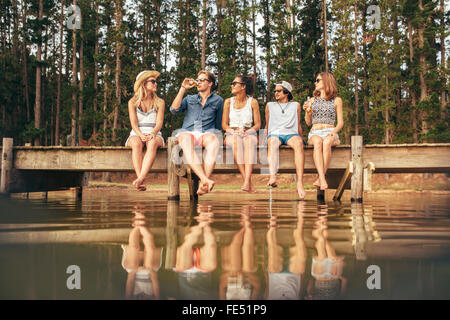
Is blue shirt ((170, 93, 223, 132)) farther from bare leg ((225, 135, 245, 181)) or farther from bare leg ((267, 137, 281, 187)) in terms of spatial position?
bare leg ((267, 137, 281, 187))

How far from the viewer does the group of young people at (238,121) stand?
621 centimetres

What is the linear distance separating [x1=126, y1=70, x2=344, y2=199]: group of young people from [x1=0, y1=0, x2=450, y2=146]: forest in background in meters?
16.4

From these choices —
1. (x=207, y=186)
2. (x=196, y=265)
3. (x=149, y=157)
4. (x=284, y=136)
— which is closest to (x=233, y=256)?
(x=196, y=265)

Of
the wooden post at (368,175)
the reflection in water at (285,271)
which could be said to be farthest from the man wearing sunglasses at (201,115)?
the reflection in water at (285,271)

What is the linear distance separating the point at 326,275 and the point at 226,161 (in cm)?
531

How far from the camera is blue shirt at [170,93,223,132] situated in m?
6.50

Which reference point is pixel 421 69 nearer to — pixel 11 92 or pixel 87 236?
pixel 87 236

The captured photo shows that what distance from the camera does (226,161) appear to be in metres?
7.04

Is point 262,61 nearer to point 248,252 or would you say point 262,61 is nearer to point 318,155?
point 318,155

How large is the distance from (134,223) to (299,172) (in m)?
3.21

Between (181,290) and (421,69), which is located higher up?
(421,69)

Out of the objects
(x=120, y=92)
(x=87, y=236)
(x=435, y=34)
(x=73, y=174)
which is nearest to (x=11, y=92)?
(x=120, y=92)

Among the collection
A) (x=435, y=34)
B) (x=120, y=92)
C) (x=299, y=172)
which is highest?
(x=435, y=34)
